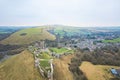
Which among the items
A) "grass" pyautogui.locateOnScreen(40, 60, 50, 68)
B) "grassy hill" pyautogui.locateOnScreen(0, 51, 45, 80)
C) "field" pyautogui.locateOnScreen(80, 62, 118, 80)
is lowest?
"field" pyautogui.locateOnScreen(80, 62, 118, 80)

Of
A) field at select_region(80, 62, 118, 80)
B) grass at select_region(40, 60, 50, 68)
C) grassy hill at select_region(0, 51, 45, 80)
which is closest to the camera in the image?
grassy hill at select_region(0, 51, 45, 80)

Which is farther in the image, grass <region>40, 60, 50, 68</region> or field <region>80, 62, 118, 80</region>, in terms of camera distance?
field <region>80, 62, 118, 80</region>

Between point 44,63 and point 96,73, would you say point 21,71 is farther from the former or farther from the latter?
point 96,73

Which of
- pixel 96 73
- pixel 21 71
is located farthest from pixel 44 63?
pixel 96 73

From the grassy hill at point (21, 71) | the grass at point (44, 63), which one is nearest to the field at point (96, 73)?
the grass at point (44, 63)

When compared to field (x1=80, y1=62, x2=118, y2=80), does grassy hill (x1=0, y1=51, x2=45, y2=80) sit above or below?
above

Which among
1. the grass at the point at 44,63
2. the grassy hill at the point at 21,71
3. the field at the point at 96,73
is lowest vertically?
the field at the point at 96,73

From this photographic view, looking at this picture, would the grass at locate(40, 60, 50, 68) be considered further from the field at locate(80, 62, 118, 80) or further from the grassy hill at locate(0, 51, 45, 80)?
the field at locate(80, 62, 118, 80)

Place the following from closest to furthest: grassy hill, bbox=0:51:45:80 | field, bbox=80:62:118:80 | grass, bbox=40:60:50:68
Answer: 1. grassy hill, bbox=0:51:45:80
2. grass, bbox=40:60:50:68
3. field, bbox=80:62:118:80

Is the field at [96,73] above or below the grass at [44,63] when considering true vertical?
below

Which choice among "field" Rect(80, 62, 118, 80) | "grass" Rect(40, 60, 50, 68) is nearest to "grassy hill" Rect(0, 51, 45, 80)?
"grass" Rect(40, 60, 50, 68)

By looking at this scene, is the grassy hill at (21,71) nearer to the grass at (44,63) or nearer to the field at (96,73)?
the grass at (44,63)
